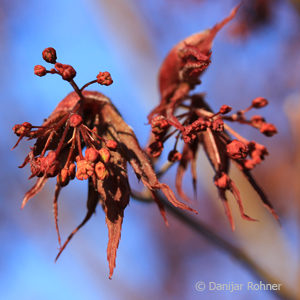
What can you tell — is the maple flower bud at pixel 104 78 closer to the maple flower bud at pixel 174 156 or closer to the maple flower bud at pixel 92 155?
the maple flower bud at pixel 92 155

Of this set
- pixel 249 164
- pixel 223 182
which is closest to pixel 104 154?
pixel 223 182

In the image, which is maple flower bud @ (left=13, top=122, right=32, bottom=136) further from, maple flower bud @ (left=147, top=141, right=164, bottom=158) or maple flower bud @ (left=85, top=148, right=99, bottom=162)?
maple flower bud @ (left=147, top=141, right=164, bottom=158)

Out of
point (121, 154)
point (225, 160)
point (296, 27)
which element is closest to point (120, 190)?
point (121, 154)

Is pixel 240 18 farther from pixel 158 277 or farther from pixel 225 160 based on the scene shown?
pixel 158 277

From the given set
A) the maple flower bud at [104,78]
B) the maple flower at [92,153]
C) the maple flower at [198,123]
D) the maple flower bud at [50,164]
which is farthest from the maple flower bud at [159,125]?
the maple flower bud at [50,164]

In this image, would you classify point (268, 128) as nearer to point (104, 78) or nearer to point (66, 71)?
point (104, 78)

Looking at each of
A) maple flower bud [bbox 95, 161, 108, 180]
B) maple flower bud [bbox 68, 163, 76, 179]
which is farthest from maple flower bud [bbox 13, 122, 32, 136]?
maple flower bud [bbox 95, 161, 108, 180]
